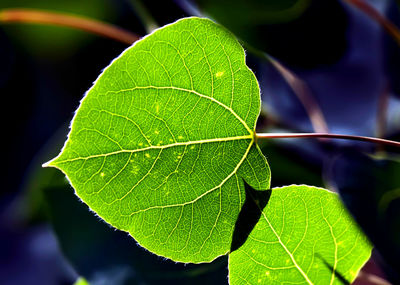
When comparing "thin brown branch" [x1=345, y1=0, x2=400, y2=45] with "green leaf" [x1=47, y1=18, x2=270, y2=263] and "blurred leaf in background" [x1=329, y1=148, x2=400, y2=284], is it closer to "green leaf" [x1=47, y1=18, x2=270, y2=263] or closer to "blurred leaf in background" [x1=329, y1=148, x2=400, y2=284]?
"blurred leaf in background" [x1=329, y1=148, x2=400, y2=284]

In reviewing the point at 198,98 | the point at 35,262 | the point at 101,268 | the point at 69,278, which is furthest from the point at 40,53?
the point at 198,98

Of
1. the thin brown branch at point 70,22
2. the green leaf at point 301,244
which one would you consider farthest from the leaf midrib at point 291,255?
the thin brown branch at point 70,22

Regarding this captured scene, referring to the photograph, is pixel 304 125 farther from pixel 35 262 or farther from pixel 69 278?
pixel 35 262

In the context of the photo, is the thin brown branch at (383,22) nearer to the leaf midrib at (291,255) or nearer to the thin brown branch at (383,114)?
the thin brown branch at (383,114)

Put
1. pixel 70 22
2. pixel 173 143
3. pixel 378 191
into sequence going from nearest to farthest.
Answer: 1. pixel 173 143
2. pixel 378 191
3. pixel 70 22

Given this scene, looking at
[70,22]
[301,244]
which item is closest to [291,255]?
[301,244]

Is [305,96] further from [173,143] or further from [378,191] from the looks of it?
[173,143]
